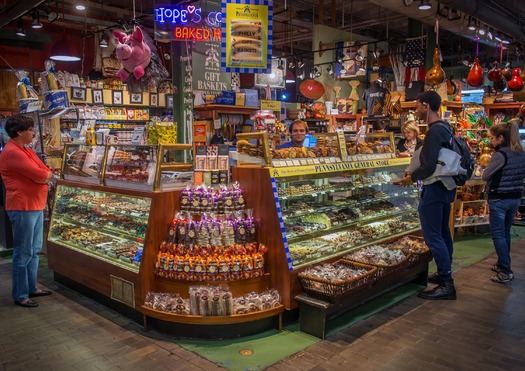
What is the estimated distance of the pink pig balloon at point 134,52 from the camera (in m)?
4.94

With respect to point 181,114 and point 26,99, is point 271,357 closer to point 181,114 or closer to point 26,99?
point 181,114

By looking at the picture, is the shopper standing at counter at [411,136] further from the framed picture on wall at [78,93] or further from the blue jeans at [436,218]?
the framed picture on wall at [78,93]

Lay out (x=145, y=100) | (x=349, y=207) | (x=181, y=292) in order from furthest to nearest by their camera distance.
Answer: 1. (x=145, y=100)
2. (x=349, y=207)
3. (x=181, y=292)

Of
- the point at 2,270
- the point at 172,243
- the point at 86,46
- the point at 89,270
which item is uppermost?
the point at 86,46

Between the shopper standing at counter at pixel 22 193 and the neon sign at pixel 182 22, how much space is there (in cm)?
202

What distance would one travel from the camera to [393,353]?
3.57 meters

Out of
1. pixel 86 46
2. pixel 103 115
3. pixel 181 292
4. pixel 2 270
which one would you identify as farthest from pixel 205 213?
pixel 86 46

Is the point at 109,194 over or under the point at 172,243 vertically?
over

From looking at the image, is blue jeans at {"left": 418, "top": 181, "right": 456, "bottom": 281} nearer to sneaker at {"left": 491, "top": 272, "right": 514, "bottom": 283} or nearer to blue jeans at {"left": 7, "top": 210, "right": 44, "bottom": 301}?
sneaker at {"left": 491, "top": 272, "right": 514, "bottom": 283}

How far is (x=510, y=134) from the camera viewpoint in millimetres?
5430

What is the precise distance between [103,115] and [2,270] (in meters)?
6.16

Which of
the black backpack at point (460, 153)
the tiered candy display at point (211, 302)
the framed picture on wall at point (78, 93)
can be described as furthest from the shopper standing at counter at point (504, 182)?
the framed picture on wall at point (78, 93)

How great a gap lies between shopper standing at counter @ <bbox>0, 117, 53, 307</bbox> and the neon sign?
202 centimetres

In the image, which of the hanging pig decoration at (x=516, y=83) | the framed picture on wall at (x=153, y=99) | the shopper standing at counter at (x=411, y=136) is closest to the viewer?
the shopper standing at counter at (x=411, y=136)
